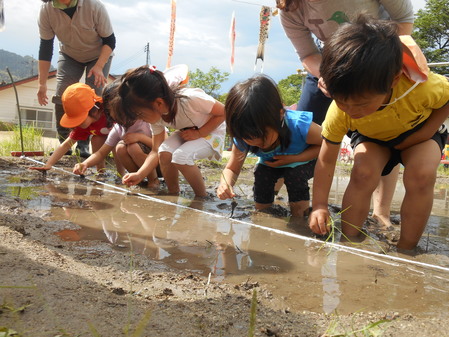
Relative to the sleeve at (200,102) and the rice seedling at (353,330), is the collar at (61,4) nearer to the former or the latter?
the sleeve at (200,102)

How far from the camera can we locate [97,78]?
474 cm

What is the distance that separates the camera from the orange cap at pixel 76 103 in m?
4.09

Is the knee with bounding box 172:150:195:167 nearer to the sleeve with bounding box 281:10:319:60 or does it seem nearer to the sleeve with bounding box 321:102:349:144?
the sleeve with bounding box 281:10:319:60

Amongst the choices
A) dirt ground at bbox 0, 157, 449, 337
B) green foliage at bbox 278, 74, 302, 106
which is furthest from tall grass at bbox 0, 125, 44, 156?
green foliage at bbox 278, 74, 302, 106

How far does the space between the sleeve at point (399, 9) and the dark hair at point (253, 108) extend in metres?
0.89

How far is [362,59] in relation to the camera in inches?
70.2

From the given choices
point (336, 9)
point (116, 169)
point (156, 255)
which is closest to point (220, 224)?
point (156, 255)

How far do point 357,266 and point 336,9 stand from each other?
5.76 ft

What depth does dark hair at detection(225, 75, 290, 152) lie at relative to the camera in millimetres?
2475

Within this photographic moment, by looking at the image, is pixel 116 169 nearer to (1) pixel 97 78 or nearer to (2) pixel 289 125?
(1) pixel 97 78

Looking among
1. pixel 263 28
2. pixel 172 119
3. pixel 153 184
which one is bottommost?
pixel 153 184

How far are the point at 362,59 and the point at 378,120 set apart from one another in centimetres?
58

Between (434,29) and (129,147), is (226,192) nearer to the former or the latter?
(129,147)

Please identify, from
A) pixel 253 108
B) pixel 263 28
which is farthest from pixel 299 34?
pixel 263 28
